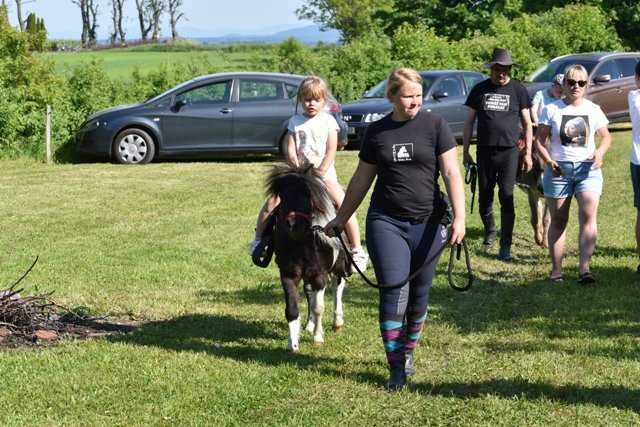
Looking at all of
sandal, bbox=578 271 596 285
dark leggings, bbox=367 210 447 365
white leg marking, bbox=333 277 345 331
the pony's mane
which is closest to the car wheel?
sandal, bbox=578 271 596 285

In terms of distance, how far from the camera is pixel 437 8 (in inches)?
2105

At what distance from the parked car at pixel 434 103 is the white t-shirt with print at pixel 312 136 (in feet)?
44.8

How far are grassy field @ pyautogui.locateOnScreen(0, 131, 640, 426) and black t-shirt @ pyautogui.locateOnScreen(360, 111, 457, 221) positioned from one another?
113 cm

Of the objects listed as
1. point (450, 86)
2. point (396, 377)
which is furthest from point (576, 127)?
point (450, 86)

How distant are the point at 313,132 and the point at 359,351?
163 cm

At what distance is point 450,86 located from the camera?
2306 centimetres

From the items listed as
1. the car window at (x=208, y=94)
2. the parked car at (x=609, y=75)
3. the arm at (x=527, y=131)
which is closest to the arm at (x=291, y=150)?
the arm at (x=527, y=131)

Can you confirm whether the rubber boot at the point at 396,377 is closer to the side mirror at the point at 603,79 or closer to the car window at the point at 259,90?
the side mirror at the point at 603,79

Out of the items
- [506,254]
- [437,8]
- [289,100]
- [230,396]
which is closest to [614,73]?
[289,100]

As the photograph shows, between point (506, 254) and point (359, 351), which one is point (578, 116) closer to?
point (506, 254)

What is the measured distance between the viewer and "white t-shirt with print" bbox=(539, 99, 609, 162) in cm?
936

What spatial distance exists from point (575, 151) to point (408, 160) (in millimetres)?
3591

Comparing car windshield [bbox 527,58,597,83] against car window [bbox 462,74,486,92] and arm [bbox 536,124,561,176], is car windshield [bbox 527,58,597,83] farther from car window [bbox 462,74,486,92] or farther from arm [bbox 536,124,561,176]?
arm [bbox 536,124,561,176]

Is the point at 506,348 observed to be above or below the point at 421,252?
below
